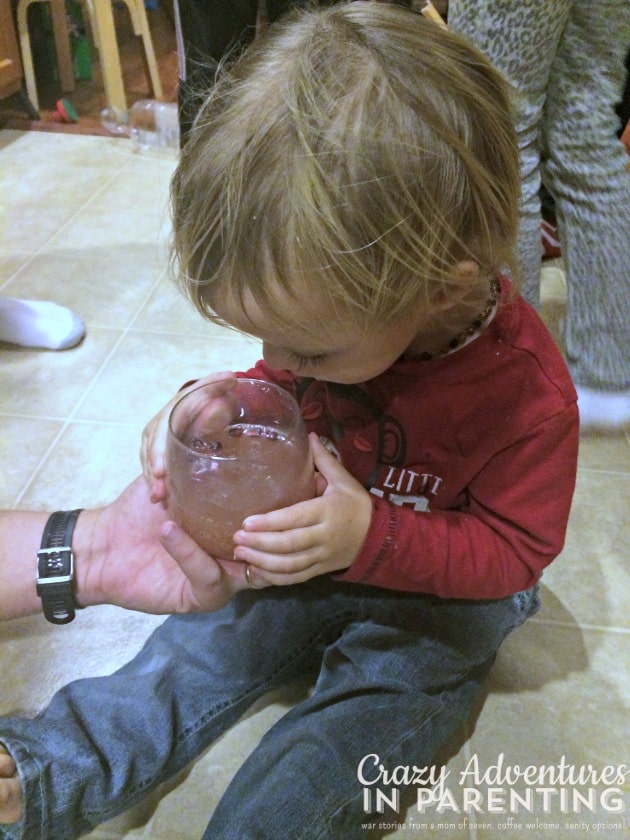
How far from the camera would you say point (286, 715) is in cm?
68

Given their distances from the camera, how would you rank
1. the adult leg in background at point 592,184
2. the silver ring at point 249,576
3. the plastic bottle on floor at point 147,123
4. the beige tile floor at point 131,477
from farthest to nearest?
the plastic bottle on floor at point 147,123
the adult leg in background at point 592,184
the beige tile floor at point 131,477
the silver ring at point 249,576

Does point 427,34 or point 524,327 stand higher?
point 427,34

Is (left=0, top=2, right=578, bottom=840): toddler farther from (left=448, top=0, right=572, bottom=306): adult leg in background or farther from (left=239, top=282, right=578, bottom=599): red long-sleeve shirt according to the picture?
(left=448, top=0, right=572, bottom=306): adult leg in background

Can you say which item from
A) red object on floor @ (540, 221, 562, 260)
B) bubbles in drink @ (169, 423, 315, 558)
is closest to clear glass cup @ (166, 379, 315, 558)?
bubbles in drink @ (169, 423, 315, 558)

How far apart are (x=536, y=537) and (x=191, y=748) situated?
1.27 ft

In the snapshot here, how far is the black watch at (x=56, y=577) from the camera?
28.0 inches

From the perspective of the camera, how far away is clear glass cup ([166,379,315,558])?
0.51 meters

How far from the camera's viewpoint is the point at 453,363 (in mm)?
594

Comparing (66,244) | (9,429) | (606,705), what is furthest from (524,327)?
(66,244)

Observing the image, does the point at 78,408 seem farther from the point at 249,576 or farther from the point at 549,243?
the point at 549,243

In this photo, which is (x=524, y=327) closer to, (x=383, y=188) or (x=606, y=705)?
(x=383, y=188)

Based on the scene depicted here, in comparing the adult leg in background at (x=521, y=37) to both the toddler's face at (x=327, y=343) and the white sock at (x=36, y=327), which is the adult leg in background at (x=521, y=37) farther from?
the white sock at (x=36, y=327)

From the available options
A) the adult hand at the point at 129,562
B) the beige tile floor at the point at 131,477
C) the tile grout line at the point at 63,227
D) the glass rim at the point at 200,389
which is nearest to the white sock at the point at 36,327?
the beige tile floor at the point at 131,477

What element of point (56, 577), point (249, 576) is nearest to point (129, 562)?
point (56, 577)
